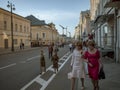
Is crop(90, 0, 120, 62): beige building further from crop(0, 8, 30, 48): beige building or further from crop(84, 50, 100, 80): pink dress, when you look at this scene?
crop(0, 8, 30, 48): beige building

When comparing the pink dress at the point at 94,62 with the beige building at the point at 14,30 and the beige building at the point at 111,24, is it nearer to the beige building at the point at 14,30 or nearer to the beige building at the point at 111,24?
the beige building at the point at 111,24

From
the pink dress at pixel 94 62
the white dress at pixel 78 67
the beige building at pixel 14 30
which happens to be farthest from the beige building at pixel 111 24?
the beige building at pixel 14 30

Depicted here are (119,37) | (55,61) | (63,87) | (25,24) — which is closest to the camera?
(63,87)

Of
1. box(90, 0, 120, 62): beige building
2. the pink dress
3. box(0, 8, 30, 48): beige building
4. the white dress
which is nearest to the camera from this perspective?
the pink dress

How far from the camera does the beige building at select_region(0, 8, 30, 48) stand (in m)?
51.0

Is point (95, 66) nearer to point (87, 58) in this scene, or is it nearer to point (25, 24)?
point (87, 58)

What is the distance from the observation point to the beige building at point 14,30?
5097 cm

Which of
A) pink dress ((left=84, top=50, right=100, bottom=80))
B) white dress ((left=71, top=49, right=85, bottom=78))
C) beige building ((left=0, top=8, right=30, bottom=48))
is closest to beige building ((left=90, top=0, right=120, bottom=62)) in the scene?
white dress ((left=71, top=49, right=85, bottom=78))

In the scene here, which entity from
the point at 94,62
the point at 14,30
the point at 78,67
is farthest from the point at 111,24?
the point at 14,30

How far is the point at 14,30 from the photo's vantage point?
198 feet

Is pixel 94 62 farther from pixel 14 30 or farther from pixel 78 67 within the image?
pixel 14 30

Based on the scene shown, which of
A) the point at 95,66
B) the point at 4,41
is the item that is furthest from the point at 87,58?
the point at 4,41

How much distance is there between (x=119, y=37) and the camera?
65.3 feet

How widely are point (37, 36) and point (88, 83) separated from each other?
95840mm
